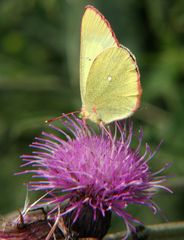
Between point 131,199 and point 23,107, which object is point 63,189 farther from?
point 23,107

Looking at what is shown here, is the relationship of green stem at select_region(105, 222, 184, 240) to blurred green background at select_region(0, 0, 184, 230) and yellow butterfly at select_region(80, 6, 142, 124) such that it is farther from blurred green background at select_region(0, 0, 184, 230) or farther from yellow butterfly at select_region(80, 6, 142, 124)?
blurred green background at select_region(0, 0, 184, 230)

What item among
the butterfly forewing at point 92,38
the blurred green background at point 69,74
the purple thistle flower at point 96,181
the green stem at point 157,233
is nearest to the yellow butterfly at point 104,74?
the butterfly forewing at point 92,38

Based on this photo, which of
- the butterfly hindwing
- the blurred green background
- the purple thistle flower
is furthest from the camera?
the blurred green background

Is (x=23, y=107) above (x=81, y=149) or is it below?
below

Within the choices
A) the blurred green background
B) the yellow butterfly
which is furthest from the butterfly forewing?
the blurred green background

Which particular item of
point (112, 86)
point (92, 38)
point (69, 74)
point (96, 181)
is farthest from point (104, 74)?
point (69, 74)

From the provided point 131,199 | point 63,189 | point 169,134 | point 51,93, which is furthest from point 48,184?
point 51,93
